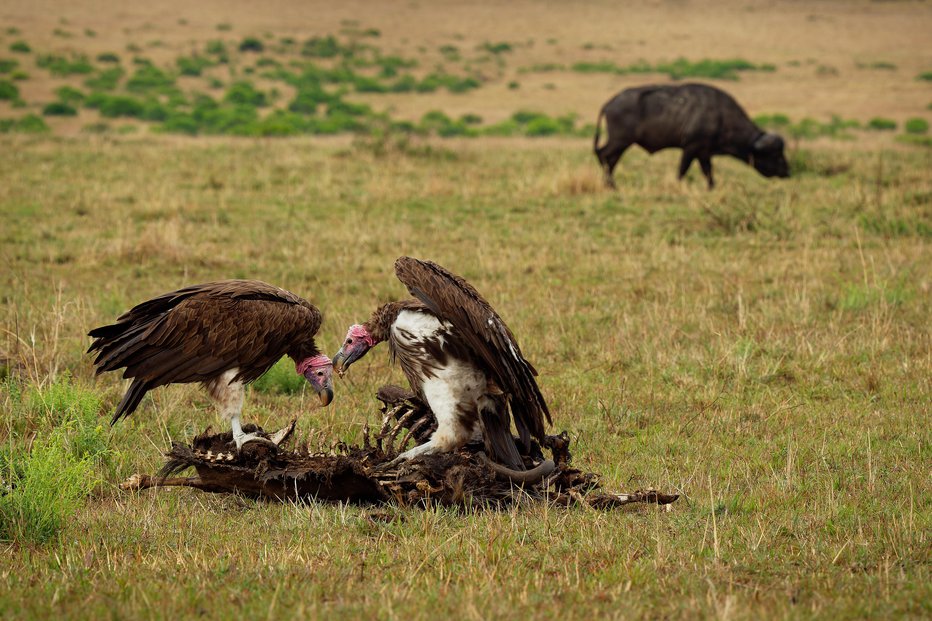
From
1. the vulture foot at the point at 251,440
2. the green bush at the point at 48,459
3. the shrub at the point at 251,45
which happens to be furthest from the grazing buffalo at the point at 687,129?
the shrub at the point at 251,45

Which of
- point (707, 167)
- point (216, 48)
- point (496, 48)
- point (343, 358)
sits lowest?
point (707, 167)

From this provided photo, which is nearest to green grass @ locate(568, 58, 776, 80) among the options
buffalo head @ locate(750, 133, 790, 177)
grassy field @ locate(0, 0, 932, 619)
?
grassy field @ locate(0, 0, 932, 619)

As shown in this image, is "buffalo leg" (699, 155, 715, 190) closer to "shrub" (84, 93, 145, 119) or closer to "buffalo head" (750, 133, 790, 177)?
"buffalo head" (750, 133, 790, 177)

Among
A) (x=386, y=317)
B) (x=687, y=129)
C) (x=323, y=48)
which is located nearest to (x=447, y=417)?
(x=386, y=317)

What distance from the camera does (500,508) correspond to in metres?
5.42

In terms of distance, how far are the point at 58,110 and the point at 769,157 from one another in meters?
23.4

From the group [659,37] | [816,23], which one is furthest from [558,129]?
[816,23]

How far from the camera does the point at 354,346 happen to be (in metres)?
5.71

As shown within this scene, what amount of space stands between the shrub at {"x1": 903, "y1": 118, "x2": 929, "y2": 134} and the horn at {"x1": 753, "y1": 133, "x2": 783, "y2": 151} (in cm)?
A: 1484

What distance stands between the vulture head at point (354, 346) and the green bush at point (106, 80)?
3801cm

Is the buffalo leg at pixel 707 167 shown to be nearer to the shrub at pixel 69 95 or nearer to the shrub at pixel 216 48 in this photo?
the shrub at pixel 69 95

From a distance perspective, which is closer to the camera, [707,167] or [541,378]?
[541,378]

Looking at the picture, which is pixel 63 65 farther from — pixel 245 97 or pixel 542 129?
pixel 542 129

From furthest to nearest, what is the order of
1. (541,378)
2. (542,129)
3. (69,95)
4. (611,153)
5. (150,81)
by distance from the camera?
(150,81) < (69,95) < (542,129) < (611,153) < (541,378)
